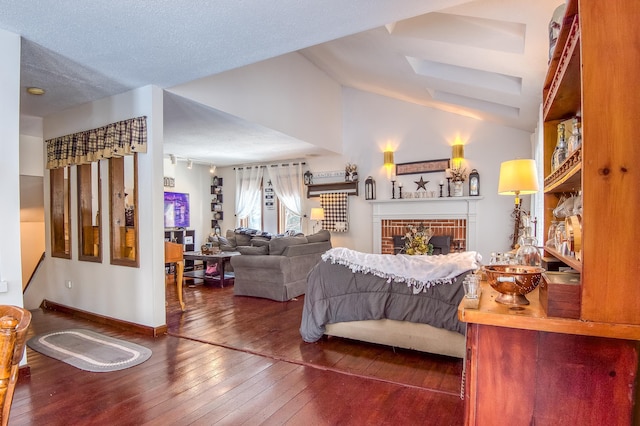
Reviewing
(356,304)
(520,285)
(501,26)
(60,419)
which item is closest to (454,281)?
(356,304)

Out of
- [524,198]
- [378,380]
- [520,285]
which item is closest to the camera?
[520,285]

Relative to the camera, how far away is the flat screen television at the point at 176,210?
26.6ft

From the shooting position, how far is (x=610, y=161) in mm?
981

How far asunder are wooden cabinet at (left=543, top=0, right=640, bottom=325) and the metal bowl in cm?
19

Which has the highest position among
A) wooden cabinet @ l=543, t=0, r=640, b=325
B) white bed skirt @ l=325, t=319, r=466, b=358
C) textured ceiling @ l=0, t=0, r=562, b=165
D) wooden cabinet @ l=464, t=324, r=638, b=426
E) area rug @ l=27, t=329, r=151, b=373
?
textured ceiling @ l=0, t=0, r=562, b=165

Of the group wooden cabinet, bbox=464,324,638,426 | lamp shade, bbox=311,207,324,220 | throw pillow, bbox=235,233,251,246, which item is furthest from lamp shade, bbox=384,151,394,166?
wooden cabinet, bbox=464,324,638,426

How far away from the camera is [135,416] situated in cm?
207

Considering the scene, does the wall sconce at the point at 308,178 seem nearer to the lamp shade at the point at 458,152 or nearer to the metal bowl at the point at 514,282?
the lamp shade at the point at 458,152

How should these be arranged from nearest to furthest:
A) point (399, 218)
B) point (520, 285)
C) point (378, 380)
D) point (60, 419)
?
point (520, 285) < point (60, 419) < point (378, 380) < point (399, 218)

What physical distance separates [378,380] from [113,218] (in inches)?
128

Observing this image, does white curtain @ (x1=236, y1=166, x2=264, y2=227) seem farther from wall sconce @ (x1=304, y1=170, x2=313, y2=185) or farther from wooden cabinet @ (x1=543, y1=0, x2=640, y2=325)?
wooden cabinet @ (x1=543, y1=0, x2=640, y2=325)

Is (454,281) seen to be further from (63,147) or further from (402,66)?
(63,147)

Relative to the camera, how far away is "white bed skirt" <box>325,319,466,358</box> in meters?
2.77

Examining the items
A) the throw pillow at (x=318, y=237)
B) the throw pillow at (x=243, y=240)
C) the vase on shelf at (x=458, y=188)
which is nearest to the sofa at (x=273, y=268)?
the throw pillow at (x=318, y=237)
